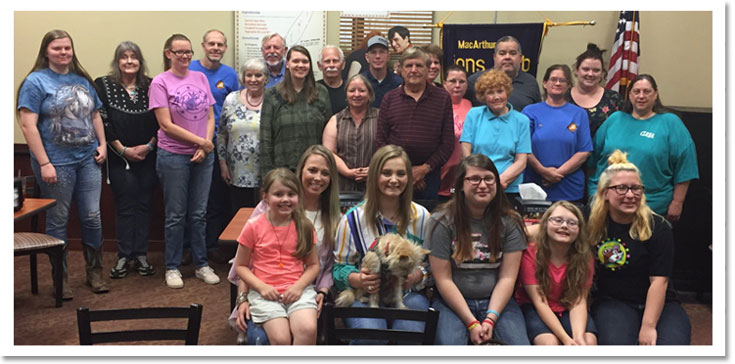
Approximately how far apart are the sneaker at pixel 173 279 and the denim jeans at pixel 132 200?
1.22 feet

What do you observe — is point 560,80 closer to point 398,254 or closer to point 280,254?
point 398,254

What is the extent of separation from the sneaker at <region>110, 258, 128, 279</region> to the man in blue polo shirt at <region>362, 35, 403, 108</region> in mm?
2058

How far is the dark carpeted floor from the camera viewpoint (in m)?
3.78

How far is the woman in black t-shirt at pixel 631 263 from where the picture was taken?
290cm

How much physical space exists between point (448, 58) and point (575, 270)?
2804mm

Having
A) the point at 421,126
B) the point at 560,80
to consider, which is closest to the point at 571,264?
the point at 421,126

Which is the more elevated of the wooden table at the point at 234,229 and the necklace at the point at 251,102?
the necklace at the point at 251,102

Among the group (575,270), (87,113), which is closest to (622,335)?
(575,270)

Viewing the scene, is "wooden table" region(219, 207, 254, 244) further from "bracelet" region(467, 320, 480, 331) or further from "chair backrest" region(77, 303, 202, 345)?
"bracelet" region(467, 320, 480, 331)

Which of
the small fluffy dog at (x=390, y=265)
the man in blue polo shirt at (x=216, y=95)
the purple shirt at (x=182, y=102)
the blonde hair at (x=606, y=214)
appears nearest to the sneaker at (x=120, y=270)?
the man in blue polo shirt at (x=216, y=95)

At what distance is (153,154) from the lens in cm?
469

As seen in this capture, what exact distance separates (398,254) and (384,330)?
338 millimetres

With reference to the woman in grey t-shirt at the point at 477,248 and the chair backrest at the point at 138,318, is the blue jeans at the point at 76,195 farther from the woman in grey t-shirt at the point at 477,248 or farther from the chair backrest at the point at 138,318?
the woman in grey t-shirt at the point at 477,248

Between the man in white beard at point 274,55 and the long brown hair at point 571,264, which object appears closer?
the long brown hair at point 571,264
